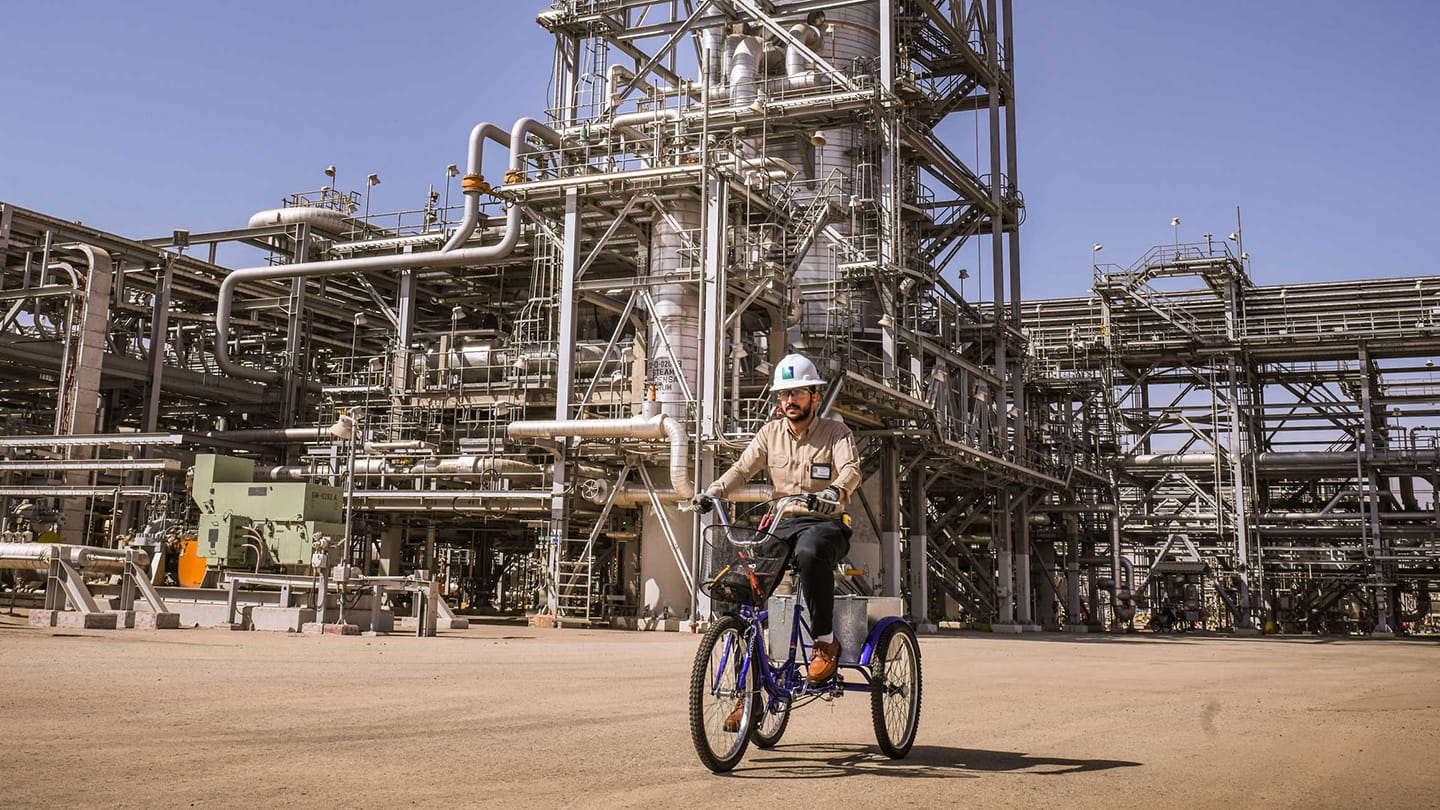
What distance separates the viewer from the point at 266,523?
2209 cm

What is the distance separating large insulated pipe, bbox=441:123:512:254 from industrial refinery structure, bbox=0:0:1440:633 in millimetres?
97

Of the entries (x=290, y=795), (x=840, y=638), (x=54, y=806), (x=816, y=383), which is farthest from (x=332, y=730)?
(x=816, y=383)

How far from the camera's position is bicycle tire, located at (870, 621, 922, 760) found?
6031mm

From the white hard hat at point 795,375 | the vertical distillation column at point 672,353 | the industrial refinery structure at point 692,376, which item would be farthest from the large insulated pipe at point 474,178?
the white hard hat at point 795,375

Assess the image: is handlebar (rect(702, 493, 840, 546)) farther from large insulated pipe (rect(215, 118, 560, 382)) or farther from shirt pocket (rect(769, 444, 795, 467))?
large insulated pipe (rect(215, 118, 560, 382))

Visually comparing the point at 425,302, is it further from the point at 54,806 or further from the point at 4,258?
the point at 54,806

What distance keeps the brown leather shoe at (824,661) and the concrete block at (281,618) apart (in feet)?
46.5

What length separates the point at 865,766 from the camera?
19.2 feet

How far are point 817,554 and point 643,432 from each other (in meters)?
18.3

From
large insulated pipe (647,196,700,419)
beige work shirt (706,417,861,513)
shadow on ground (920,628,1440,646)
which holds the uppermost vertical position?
large insulated pipe (647,196,700,419)

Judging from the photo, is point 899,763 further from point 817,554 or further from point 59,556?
point 59,556

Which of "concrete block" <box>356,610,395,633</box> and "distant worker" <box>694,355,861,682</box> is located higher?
"distant worker" <box>694,355,861,682</box>

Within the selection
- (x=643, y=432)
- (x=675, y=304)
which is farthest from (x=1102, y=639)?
(x=675, y=304)

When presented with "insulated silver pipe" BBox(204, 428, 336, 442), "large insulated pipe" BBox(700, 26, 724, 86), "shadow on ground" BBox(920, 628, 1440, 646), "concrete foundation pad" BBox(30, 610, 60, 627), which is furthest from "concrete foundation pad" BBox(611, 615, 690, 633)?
"large insulated pipe" BBox(700, 26, 724, 86)
